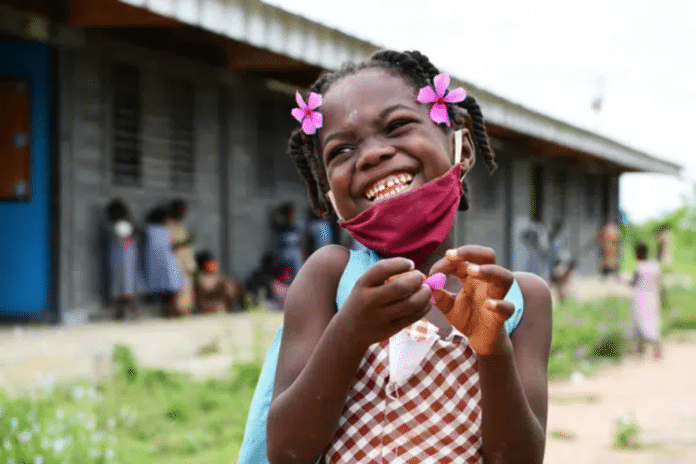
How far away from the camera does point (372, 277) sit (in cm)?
119

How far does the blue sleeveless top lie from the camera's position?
4.79ft

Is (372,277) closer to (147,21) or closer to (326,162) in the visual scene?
(326,162)

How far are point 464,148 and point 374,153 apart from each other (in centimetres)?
27

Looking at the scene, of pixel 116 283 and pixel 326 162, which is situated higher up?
pixel 326 162

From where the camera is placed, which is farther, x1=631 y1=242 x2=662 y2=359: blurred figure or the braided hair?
x1=631 y1=242 x2=662 y2=359: blurred figure

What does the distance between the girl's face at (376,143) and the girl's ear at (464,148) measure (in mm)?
46

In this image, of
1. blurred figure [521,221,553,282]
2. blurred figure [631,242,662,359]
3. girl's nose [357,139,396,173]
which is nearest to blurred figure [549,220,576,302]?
blurred figure [521,221,553,282]

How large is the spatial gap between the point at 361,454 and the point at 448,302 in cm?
31

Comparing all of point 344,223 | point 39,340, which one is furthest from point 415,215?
point 39,340

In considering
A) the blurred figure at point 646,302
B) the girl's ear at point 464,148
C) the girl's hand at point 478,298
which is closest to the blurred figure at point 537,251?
the blurred figure at point 646,302

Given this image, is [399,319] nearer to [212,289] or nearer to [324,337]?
[324,337]

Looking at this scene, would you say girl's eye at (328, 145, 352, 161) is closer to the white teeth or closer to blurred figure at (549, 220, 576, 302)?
the white teeth

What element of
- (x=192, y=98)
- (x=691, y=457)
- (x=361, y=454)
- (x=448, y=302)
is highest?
(x=192, y=98)

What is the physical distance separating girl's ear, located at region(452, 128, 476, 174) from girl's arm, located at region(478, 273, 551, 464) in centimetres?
24
